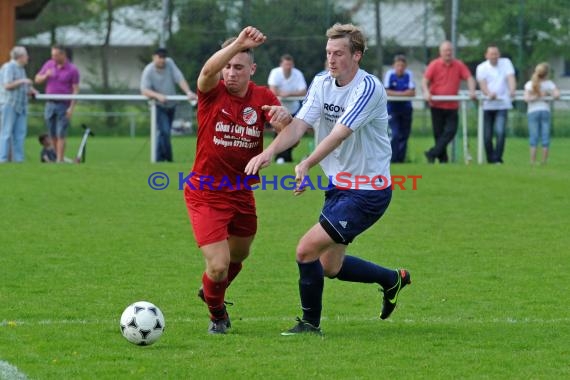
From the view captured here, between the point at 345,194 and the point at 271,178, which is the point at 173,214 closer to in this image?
the point at 271,178

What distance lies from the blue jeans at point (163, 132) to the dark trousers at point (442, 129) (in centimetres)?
455

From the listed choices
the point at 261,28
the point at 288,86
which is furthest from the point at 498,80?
the point at 261,28

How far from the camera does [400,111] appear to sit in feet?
64.0

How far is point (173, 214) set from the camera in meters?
13.4

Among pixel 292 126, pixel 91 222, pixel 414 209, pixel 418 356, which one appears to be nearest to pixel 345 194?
pixel 292 126

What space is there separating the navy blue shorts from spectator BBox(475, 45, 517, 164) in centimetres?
1249

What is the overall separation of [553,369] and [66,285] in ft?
13.8

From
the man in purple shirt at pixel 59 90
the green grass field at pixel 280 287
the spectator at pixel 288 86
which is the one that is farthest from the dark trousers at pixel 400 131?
the man in purple shirt at pixel 59 90

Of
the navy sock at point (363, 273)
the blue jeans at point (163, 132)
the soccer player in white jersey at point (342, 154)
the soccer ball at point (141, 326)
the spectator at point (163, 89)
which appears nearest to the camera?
the soccer ball at point (141, 326)

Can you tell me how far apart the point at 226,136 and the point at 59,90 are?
12957 millimetres

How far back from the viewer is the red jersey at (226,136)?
7.14 metres

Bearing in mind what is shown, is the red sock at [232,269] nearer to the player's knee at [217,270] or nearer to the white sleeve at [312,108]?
the player's knee at [217,270]

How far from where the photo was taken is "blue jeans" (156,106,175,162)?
19219mm

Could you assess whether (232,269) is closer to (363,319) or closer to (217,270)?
(217,270)
